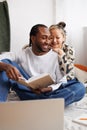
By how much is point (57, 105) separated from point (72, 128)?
0.38m

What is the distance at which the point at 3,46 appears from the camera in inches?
96.3

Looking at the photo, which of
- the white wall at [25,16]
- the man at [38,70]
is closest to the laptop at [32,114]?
the man at [38,70]

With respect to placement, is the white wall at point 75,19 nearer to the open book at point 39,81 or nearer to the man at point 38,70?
the man at point 38,70

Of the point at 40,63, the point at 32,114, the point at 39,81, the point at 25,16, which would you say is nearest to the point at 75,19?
the point at 25,16

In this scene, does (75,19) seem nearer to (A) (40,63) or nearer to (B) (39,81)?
(A) (40,63)

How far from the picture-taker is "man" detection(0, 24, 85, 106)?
4.76 ft

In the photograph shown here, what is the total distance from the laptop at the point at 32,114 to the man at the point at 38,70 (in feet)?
1.84

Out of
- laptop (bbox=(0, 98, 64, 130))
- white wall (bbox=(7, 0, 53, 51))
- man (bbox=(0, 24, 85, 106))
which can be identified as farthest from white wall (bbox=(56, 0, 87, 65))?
laptop (bbox=(0, 98, 64, 130))

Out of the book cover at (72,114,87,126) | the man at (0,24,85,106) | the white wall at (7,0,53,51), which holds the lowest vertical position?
the book cover at (72,114,87,126)

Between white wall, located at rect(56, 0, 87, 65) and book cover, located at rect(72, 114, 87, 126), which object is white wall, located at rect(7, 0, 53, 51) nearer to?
white wall, located at rect(56, 0, 87, 65)

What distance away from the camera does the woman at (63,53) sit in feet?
5.32

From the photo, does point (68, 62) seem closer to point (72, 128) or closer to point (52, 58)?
point (52, 58)

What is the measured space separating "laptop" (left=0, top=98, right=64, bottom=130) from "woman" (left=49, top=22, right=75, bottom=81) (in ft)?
2.56

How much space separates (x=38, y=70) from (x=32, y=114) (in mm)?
809
